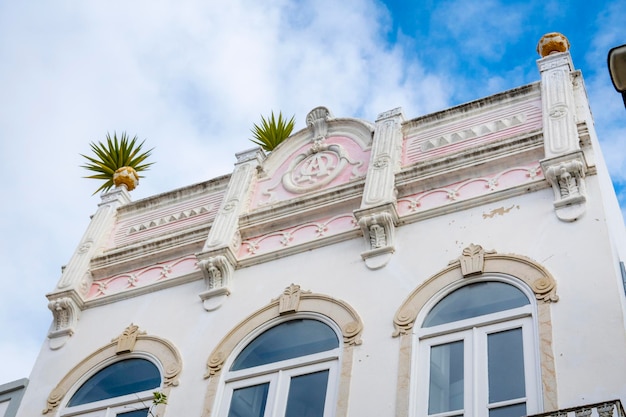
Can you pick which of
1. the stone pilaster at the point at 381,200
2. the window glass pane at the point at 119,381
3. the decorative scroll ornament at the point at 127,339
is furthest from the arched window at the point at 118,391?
the stone pilaster at the point at 381,200

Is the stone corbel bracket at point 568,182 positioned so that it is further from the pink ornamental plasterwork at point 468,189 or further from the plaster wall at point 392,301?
the pink ornamental plasterwork at point 468,189

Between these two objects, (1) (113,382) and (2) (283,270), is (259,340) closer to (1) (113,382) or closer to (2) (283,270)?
(2) (283,270)

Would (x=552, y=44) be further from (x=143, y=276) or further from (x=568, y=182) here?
(x=143, y=276)

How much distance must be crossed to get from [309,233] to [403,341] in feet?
11.6

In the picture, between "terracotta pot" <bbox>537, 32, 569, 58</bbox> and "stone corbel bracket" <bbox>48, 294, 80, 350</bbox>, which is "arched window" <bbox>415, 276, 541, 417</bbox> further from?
"stone corbel bracket" <bbox>48, 294, 80, 350</bbox>

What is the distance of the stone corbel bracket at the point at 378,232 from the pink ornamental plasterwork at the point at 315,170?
1.82 m

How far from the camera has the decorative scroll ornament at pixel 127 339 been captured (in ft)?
50.4

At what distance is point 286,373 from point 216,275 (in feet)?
9.14

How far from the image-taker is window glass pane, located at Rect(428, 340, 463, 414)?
466 inches

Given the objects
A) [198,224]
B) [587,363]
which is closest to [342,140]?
[198,224]

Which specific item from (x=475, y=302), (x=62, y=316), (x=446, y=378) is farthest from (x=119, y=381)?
(x=475, y=302)

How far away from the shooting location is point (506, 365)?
1175 cm

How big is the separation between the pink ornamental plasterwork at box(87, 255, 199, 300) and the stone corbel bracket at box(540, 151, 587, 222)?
6.14 meters

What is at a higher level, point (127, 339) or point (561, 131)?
point (561, 131)
